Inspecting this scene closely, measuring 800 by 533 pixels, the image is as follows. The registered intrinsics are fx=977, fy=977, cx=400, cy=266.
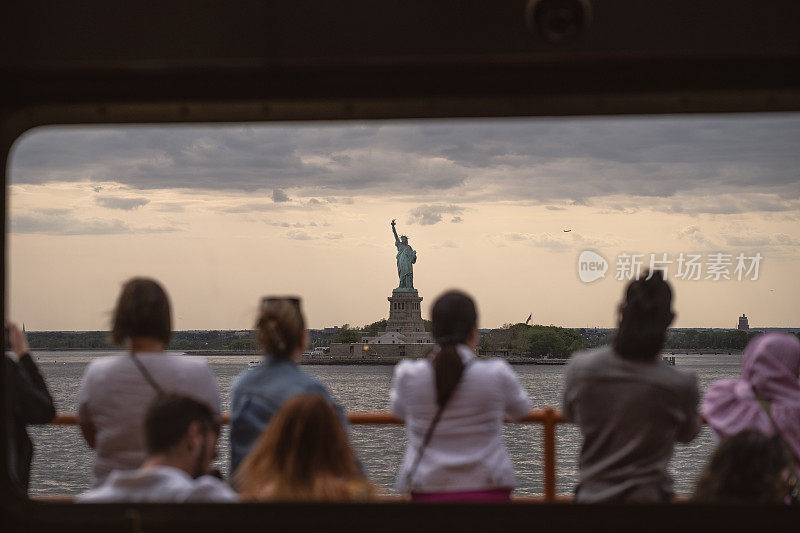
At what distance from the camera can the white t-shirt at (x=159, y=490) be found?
263 cm

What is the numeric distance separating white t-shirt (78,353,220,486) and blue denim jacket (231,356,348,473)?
9 centimetres

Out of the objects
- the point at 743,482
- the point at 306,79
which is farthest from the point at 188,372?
the point at 743,482

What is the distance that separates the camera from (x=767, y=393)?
3344 mm

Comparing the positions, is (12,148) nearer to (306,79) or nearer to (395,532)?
(306,79)

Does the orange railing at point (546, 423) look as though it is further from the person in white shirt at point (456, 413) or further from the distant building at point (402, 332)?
the distant building at point (402, 332)

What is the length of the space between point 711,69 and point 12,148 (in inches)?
75.4

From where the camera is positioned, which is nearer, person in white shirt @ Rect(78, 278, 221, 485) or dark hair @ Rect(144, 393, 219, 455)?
dark hair @ Rect(144, 393, 219, 455)

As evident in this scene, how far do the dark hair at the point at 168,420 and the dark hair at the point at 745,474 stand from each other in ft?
4.79

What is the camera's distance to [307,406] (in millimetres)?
2812

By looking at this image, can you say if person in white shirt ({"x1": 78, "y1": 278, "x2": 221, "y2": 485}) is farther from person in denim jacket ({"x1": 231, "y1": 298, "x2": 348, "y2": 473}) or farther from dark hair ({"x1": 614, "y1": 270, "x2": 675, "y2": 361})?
dark hair ({"x1": 614, "y1": 270, "x2": 675, "y2": 361})

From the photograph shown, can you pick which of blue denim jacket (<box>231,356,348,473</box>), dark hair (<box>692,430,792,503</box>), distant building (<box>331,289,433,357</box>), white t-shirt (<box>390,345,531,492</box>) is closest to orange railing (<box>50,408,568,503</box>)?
white t-shirt (<box>390,345,531,492</box>)

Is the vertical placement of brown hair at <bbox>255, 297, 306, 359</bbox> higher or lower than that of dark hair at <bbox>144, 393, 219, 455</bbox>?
higher

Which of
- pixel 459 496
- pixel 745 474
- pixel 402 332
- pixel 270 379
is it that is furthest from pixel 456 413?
pixel 402 332

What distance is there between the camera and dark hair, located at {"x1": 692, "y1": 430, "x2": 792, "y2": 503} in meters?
2.85
